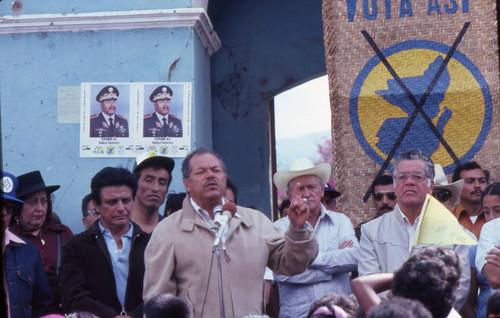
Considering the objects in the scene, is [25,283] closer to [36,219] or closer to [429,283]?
[36,219]

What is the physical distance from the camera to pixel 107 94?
7281 mm

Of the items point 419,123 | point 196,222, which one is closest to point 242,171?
point 419,123

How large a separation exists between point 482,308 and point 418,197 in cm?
81

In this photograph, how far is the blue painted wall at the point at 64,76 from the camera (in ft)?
23.7

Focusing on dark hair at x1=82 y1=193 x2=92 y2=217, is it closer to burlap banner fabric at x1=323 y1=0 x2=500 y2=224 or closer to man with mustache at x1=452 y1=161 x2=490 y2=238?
burlap banner fabric at x1=323 y1=0 x2=500 y2=224

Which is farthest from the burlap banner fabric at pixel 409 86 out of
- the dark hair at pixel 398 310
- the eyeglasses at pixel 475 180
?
the dark hair at pixel 398 310

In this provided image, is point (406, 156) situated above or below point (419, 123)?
below

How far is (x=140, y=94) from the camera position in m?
7.26

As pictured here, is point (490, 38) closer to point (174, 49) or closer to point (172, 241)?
point (174, 49)

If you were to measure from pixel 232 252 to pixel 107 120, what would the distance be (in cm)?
351

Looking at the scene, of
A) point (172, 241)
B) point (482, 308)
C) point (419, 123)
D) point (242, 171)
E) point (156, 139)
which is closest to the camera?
point (172, 241)

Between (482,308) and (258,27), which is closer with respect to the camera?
(482,308)

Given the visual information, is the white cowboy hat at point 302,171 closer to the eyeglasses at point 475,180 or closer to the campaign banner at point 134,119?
the eyeglasses at point 475,180

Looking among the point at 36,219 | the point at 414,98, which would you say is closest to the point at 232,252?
the point at 36,219
